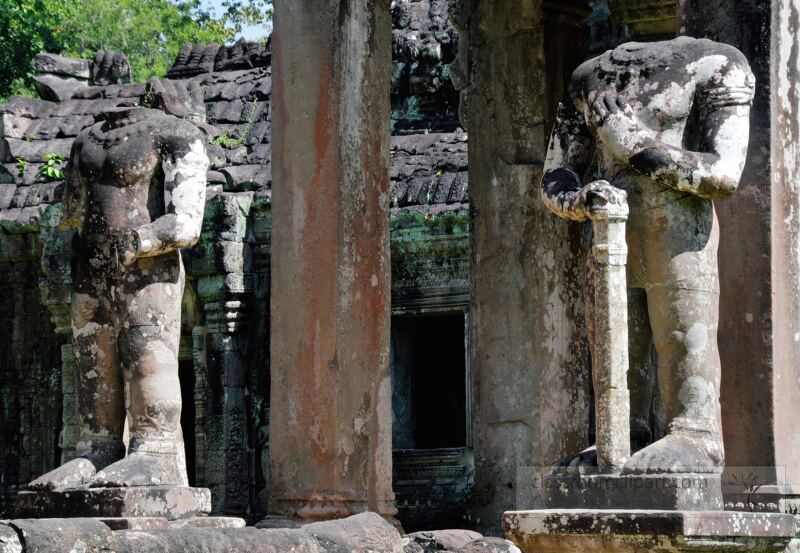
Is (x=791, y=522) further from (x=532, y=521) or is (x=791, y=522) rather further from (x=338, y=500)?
(x=338, y=500)

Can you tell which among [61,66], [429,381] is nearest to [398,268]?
[429,381]

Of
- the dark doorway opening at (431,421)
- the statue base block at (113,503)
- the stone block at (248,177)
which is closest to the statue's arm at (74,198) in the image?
the statue base block at (113,503)

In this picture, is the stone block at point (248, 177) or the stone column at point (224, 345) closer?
the stone column at point (224, 345)

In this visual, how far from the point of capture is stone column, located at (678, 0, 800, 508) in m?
8.59

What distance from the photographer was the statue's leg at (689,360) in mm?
8117

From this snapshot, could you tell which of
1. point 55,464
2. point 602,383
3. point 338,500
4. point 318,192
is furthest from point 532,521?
point 55,464

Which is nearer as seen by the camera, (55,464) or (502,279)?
(502,279)

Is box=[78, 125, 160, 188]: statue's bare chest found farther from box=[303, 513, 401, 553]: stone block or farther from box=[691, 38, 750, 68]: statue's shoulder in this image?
box=[691, 38, 750, 68]: statue's shoulder

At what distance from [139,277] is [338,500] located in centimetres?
179

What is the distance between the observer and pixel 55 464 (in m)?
16.1

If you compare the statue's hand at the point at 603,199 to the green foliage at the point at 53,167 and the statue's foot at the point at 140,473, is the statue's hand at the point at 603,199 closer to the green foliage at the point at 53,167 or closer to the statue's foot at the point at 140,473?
the statue's foot at the point at 140,473

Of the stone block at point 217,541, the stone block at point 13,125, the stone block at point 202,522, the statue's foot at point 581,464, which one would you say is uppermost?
the stone block at point 13,125

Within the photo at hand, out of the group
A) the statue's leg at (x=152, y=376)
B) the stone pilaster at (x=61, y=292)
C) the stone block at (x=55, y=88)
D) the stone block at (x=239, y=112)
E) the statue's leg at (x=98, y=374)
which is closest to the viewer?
the statue's leg at (x=152, y=376)

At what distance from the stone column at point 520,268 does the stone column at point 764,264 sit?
280cm
